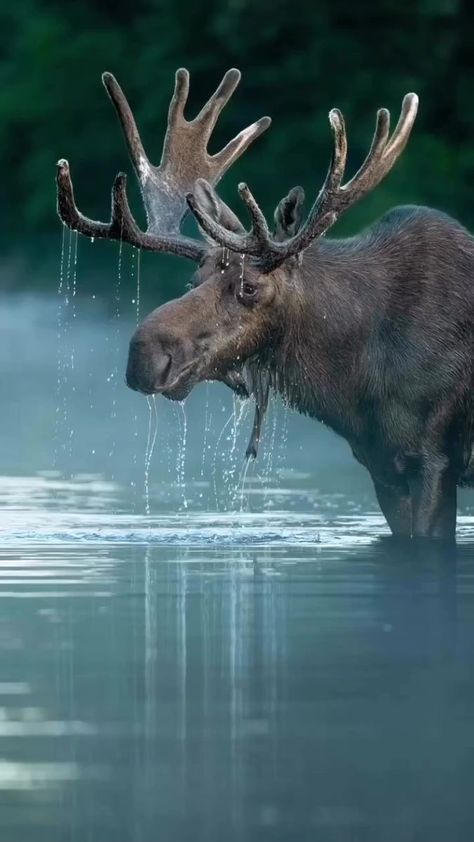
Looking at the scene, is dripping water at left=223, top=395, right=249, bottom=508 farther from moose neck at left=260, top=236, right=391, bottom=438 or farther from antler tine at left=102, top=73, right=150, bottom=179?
antler tine at left=102, top=73, right=150, bottom=179

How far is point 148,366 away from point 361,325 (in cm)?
100

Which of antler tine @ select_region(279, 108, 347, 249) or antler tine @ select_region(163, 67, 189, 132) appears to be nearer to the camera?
antler tine @ select_region(279, 108, 347, 249)

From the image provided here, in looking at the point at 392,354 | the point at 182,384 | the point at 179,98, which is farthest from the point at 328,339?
the point at 179,98

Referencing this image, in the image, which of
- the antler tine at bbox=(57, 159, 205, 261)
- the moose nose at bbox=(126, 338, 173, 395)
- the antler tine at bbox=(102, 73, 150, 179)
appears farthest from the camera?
the antler tine at bbox=(102, 73, 150, 179)

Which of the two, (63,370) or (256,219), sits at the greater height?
(63,370)

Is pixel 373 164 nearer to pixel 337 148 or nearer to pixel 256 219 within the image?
pixel 337 148

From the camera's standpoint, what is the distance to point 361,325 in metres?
9.41

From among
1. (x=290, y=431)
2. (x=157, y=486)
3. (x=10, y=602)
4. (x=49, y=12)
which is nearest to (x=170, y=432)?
(x=290, y=431)

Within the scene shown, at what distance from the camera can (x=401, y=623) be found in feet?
22.9

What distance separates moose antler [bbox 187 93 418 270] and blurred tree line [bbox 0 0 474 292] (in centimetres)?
1234

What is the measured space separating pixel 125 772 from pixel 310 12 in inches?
750

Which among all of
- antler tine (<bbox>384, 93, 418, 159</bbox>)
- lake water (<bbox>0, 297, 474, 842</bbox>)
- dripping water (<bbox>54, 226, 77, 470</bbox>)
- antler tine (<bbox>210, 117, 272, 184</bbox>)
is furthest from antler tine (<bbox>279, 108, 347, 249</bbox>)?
dripping water (<bbox>54, 226, 77, 470</bbox>)

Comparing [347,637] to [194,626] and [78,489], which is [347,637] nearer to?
[194,626]

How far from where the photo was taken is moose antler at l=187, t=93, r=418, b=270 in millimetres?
8945
